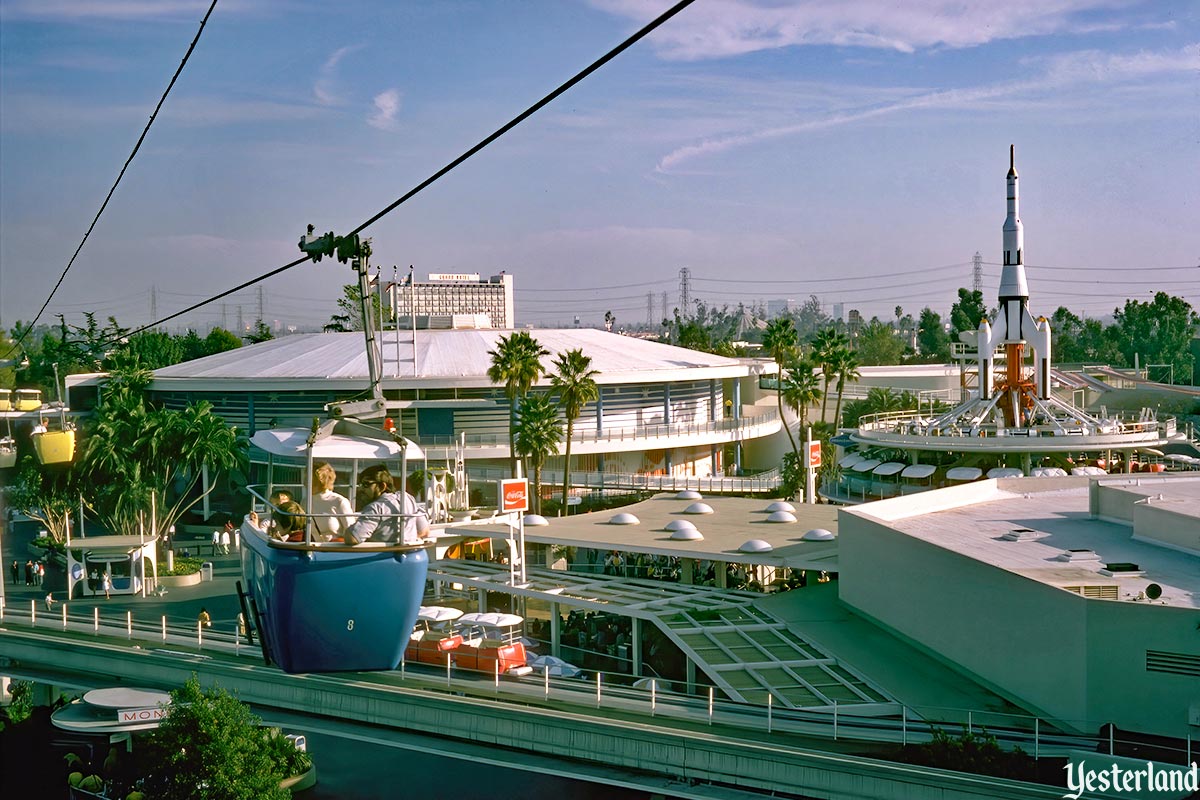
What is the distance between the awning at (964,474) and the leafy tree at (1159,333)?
96810mm

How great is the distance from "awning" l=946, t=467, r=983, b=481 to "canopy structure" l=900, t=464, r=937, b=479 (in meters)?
0.93

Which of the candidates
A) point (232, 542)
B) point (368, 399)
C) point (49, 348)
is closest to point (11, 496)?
point (232, 542)

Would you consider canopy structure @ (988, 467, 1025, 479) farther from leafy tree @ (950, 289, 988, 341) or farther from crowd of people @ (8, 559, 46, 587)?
leafy tree @ (950, 289, 988, 341)

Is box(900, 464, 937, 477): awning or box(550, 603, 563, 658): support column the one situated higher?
box(900, 464, 937, 477): awning

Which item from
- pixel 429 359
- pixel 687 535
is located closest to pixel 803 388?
pixel 429 359

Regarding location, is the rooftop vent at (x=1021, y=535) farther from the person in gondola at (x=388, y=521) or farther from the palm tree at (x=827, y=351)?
the palm tree at (x=827, y=351)

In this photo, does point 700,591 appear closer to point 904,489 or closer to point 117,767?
point 117,767

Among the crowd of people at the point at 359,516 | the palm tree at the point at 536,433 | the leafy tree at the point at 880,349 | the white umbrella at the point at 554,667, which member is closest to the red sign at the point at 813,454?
the palm tree at the point at 536,433

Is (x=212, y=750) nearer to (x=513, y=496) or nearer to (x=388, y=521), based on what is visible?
(x=513, y=496)

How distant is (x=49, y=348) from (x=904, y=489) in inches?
3476

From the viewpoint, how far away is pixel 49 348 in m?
114

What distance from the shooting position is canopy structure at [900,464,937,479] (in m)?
60.8

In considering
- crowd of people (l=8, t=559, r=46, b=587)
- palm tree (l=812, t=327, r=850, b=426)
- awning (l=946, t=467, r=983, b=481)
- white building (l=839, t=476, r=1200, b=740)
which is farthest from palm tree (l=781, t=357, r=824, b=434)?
crowd of people (l=8, t=559, r=46, b=587)

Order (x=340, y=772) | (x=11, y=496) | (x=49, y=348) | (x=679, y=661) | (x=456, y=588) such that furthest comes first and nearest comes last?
1. (x=49, y=348)
2. (x=11, y=496)
3. (x=456, y=588)
4. (x=340, y=772)
5. (x=679, y=661)
